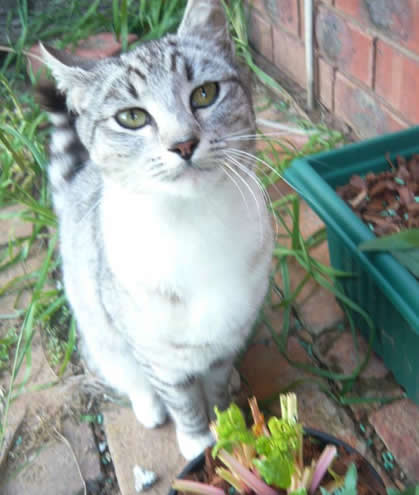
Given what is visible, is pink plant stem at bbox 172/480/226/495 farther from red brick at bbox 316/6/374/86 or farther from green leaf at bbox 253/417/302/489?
red brick at bbox 316/6/374/86

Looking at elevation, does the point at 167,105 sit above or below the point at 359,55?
above

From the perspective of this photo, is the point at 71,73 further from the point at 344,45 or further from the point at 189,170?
the point at 344,45

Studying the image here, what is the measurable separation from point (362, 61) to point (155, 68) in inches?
41.4

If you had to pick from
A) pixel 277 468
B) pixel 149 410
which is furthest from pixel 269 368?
pixel 277 468

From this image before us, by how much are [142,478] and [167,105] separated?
832 mm

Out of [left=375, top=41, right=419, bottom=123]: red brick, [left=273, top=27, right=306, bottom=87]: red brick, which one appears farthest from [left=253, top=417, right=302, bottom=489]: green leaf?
[left=273, top=27, right=306, bottom=87]: red brick

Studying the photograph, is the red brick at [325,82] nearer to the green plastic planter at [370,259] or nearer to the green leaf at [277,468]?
the green plastic planter at [370,259]

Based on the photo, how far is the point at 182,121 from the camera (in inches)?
29.1

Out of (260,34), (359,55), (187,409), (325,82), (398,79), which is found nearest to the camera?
(187,409)

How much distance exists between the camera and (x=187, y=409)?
109cm

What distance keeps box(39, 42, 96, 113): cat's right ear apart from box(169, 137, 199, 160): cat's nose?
0.81 feet

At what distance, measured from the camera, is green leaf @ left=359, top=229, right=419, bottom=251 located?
2.85ft

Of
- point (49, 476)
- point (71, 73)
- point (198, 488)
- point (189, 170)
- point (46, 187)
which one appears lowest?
point (49, 476)

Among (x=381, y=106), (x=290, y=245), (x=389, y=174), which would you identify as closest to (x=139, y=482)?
(x=290, y=245)
